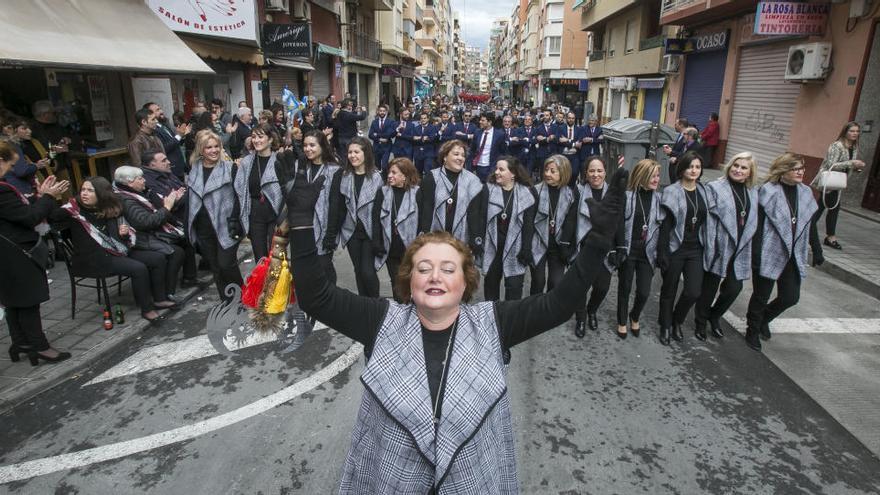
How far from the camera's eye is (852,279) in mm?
7016

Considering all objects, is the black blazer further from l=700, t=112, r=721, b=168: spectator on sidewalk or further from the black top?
l=700, t=112, r=721, b=168: spectator on sidewalk

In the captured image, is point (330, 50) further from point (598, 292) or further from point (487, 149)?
point (598, 292)

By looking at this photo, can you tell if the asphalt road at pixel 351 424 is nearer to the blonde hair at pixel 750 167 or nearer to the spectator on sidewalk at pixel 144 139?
the blonde hair at pixel 750 167

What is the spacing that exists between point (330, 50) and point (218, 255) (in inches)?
782

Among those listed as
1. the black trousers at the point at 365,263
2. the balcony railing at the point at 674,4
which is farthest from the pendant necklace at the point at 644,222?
the balcony railing at the point at 674,4

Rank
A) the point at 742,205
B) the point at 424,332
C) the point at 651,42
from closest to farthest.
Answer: the point at 424,332 → the point at 742,205 → the point at 651,42

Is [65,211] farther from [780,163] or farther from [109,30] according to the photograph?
[780,163]

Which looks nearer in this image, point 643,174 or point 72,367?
point 72,367

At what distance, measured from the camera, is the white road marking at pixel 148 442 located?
3.43 meters

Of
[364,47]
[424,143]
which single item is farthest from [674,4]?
[364,47]

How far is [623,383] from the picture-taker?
4.56 metres

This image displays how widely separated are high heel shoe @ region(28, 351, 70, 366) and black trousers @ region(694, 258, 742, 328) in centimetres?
605

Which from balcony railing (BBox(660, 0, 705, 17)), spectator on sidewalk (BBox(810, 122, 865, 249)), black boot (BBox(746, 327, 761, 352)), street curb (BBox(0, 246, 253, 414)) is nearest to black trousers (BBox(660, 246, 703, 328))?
black boot (BBox(746, 327, 761, 352))

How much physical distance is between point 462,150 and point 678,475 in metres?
3.41
